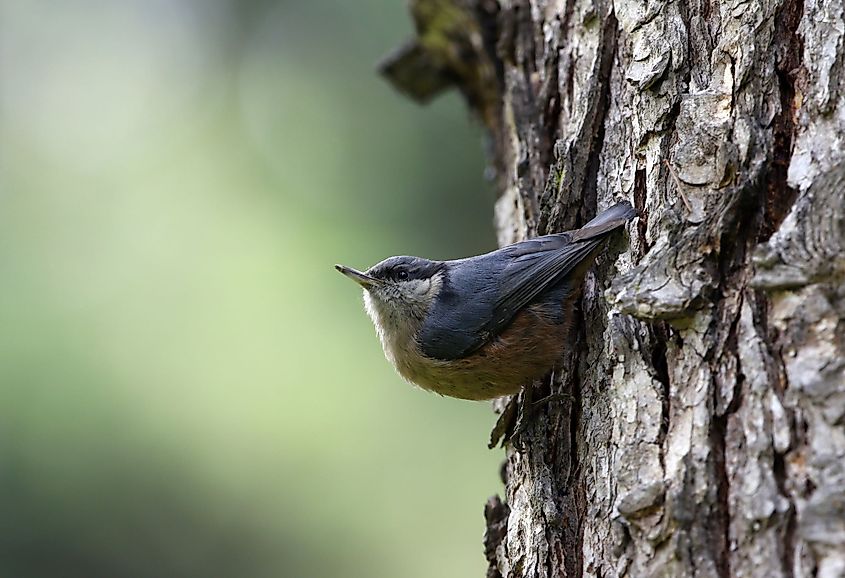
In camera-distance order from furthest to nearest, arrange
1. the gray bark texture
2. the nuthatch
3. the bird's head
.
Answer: the bird's head < the nuthatch < the gray bark texture

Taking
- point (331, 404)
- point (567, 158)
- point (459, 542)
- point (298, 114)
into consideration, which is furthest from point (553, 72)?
point (298, 114)

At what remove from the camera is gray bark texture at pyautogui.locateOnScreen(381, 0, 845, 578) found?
5.38 ft

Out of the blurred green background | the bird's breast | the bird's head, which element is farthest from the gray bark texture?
the blurred green background

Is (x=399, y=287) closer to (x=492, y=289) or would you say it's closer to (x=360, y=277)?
(x=360, y=277)

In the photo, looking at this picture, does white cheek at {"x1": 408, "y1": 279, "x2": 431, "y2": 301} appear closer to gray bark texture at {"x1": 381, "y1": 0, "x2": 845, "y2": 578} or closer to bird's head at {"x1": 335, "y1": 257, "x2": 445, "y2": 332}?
bird's head at {"x1": 335, "y1": 257, "x2": 445, "y2": 332}

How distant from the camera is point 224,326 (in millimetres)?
5488

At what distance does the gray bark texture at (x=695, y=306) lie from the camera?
164 centimetres

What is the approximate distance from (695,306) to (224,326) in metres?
4.05

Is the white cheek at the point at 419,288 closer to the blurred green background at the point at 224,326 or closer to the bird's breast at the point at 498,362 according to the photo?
the bird's breast at the point at 498,362

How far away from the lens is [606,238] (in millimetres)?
2463

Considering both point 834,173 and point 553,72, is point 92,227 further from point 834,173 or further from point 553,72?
point 834,173

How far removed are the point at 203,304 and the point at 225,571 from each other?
168cm

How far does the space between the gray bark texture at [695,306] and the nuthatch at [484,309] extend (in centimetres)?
8

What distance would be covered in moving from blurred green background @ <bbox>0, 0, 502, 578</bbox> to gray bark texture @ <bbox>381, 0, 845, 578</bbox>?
2.91 metres
